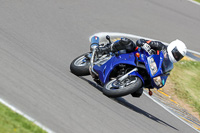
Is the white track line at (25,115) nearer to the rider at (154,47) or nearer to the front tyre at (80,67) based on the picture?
the front tyre at (80,67)

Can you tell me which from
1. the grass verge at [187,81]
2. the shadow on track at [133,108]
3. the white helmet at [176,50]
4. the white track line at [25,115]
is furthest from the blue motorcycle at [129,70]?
the grass verge at [187,81]

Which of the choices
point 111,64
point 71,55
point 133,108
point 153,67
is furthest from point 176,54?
point 71,55

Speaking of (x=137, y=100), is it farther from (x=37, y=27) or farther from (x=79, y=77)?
(x=37, y=27)

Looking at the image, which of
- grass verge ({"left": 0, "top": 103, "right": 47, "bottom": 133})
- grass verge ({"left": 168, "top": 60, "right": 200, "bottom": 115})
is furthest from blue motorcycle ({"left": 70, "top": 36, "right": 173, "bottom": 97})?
grass verge ({"left": 168, "top": 60, "right": 200, "bottom": 115})

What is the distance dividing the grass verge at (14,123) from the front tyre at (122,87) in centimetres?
261

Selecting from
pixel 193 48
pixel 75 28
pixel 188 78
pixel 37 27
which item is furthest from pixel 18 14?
pixel 193 48

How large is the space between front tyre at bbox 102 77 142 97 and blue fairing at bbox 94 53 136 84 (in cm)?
28

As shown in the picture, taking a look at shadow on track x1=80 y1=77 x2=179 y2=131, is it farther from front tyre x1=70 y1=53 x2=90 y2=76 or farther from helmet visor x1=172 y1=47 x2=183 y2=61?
helmet visor x1=172 y1=47 x2=183 y2=61

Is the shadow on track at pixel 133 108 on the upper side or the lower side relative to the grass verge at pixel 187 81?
upper

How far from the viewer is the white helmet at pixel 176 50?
8547 millimetres

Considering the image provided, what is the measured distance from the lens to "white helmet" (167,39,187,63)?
855 centimetres

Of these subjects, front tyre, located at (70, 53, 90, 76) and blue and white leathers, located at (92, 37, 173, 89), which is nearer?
blue and white leathers, located at (92, 37, 173, 89)

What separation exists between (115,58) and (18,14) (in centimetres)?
461

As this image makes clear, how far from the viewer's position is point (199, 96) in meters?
12.5
